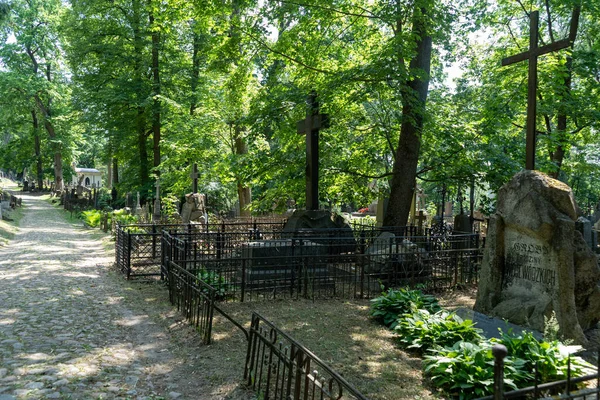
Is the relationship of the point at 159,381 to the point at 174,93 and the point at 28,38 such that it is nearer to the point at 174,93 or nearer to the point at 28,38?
the point at 174,93

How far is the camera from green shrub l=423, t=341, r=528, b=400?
446cm

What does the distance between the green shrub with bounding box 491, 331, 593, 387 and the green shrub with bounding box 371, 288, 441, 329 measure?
79.4 inches

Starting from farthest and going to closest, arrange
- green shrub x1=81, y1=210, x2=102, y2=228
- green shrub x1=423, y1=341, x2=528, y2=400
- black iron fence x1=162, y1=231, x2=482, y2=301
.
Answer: green shrub x1=81, y1=210, x2=102, y2=228
black iron fence x1=162, y1=231, x2=482, y2=301
green shrub x1=423, y1=341, x2=528, y2=400

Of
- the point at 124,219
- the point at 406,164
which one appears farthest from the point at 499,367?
the point at 124,219

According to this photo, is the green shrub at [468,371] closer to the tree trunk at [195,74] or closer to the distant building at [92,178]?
the tree trunk at [195,74]

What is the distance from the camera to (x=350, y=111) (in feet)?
53.0

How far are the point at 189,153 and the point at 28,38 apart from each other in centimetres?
2620

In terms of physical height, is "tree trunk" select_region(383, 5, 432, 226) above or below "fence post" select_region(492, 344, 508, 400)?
above

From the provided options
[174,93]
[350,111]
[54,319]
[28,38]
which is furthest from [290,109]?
[28,38]

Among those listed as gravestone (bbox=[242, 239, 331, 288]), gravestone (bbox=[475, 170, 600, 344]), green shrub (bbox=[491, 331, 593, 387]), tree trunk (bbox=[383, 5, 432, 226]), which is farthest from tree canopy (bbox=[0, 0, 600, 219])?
green shrub (bbox=[491, 331, 593, 387])

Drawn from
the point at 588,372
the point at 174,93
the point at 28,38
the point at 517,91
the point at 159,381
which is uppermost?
the point at 28,38

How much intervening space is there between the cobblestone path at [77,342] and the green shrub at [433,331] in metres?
2.76

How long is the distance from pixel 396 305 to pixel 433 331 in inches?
52.3

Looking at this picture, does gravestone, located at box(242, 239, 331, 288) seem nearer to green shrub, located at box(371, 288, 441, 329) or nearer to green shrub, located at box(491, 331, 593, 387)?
green shrub, located at box(371, 288, 441, 329)
